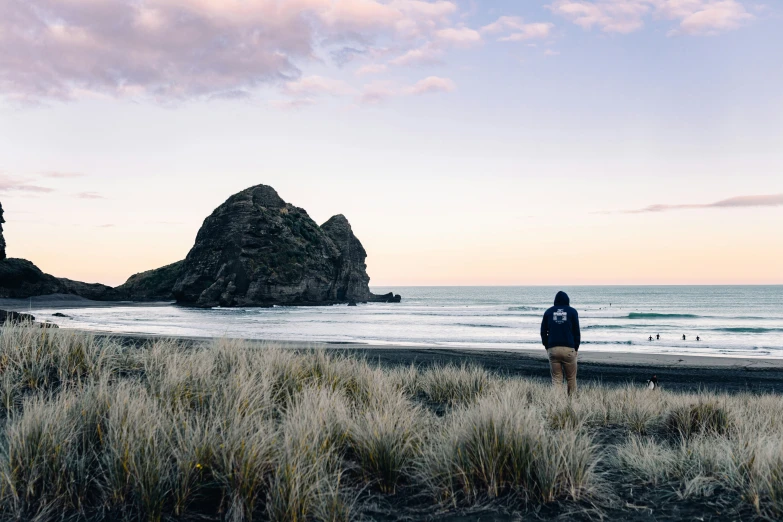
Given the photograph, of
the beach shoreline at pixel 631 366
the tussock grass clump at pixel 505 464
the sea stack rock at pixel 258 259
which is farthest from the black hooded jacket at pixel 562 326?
the sea stack rock at pixel 258 259

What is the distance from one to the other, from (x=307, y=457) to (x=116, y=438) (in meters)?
1.48

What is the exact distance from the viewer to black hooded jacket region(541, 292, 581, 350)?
998cm

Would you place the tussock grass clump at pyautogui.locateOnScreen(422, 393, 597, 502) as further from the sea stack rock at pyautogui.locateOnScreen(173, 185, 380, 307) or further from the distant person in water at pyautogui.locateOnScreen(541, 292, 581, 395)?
the sea stack rock at pyautogui.locateOnScreen(173, 185, 380, 307)

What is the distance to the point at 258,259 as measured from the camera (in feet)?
308

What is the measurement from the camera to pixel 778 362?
23406 mm

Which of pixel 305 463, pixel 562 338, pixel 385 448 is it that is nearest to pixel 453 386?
pixel 562 338

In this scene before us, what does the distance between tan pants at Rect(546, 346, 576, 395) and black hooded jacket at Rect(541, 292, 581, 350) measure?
0.10m

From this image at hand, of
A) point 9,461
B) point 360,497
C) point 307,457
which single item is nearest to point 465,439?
point 360,497

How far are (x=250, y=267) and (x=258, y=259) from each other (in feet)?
8.45

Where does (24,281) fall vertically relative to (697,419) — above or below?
above

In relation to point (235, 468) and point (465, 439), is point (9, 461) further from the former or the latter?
point (465, 439)

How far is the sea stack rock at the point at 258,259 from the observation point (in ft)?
298

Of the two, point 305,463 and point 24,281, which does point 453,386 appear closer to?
point 305,463

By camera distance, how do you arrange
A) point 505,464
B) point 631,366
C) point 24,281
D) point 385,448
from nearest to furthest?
point 505,464
point 385,448
point 631,366
point 24,281
